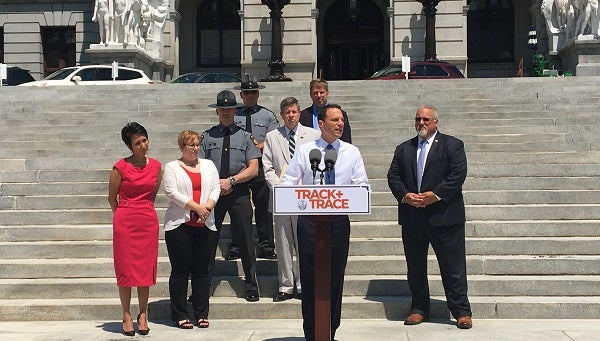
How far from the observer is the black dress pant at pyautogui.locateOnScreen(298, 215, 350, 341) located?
6637 mm

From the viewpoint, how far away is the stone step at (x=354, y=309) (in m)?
8.00

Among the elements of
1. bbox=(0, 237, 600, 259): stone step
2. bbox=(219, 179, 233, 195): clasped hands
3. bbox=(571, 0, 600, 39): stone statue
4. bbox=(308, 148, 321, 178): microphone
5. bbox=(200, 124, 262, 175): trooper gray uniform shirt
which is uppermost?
bbox=(571, 0, 600, 39): stone statue

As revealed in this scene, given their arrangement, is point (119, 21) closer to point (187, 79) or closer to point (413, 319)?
point (187, 79)

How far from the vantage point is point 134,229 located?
754 cm

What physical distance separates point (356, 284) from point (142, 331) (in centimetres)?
→ 230

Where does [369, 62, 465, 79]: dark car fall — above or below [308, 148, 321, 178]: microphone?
above

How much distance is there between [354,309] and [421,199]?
1382 mm

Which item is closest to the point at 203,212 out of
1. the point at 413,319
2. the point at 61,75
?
the point at 413,319

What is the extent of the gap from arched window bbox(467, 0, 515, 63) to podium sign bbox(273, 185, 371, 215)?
31.9 m

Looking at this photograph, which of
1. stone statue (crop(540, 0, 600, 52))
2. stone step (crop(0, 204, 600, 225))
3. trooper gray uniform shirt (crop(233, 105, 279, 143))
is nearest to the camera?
trooper gray uniform shirt (crop(233, 105, 279, 143))

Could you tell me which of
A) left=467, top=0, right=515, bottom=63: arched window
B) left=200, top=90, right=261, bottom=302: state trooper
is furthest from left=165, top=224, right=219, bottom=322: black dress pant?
left=467, top=0, right=515, bottom=63: arched window

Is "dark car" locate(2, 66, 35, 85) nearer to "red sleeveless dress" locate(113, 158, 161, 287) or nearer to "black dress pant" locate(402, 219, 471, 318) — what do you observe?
"red sleeveless dress" locate(113, 158, 161, 287)

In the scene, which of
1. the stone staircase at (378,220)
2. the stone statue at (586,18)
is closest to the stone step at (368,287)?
the stone staircase at (378,220)

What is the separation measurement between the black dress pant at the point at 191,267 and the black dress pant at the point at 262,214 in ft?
3.18
